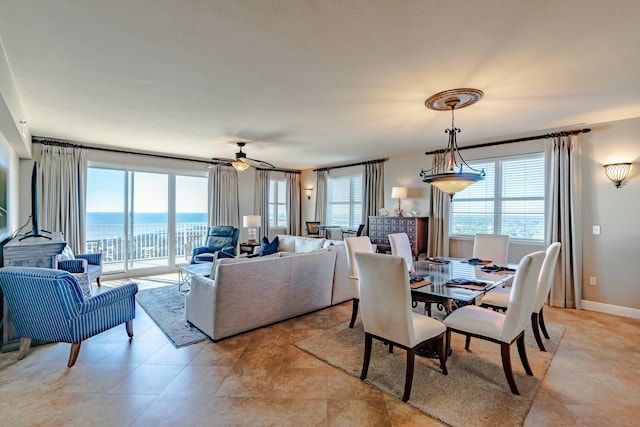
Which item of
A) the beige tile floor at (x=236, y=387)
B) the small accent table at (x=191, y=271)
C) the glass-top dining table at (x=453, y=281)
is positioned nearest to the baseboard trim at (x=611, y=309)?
the beige tile floor at (x=236, y=387)

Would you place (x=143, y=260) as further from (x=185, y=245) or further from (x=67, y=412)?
(x=67, y=412)

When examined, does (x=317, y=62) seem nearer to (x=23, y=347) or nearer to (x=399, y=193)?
(x=23, y=347)

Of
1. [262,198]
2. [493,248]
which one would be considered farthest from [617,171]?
[262,198]

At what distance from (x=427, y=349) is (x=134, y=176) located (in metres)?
6.14

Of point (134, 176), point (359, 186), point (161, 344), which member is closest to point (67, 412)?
point (161, 344)

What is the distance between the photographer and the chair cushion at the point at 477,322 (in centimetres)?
235

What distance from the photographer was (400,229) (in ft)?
18.6

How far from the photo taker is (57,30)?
2029 mm

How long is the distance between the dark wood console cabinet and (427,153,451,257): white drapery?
13 centimetres

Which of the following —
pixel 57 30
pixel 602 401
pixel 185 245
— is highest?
pixel 57 30

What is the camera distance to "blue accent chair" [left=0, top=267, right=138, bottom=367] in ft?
8.25

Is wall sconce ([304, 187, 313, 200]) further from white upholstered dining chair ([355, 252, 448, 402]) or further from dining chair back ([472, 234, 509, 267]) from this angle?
white upholstered dining chair ([355, 252, 448, 402])

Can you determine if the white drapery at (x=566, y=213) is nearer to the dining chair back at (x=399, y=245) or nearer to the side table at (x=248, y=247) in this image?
the dining chair back at (x=399, y=245)

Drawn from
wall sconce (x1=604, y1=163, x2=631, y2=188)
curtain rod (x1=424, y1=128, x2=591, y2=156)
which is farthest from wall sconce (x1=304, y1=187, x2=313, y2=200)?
wall sconce (x1=604, y1=163, x2=631, y2=188)
